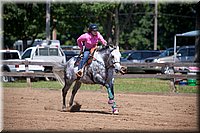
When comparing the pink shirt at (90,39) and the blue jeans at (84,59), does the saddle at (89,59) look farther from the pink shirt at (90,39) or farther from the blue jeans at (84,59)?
the pink shirt at (90,39)

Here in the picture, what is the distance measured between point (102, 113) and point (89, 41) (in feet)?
6.92

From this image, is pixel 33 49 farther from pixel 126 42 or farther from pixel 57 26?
pixel 126 42

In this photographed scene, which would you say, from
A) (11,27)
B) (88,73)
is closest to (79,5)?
(11,27)

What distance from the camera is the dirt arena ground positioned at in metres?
10.9

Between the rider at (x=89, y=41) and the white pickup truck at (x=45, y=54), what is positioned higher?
the rider at (x=89, y=41)

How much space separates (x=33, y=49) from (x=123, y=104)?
15127 millimetres

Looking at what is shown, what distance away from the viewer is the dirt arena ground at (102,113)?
10914mm

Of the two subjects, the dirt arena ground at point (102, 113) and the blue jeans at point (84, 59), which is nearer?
the dirt arena ground at point (102, 113)

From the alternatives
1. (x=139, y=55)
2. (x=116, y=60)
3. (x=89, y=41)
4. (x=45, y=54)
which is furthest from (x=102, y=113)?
(x=139, y=55)

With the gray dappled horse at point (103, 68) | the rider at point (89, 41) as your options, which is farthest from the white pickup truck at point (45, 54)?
the rider at point (89, 41)

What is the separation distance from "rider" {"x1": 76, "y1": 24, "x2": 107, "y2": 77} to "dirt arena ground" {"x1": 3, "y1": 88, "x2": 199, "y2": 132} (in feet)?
4.92

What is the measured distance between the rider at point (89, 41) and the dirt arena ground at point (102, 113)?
1.50 m

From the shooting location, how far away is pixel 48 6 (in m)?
38.7

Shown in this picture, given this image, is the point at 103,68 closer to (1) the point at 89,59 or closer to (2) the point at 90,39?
(1) the point at 89,59
